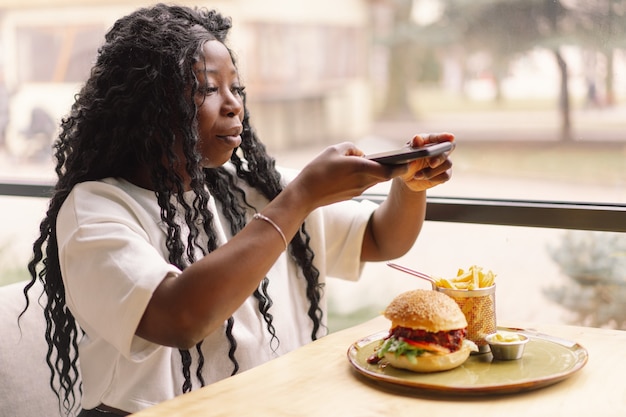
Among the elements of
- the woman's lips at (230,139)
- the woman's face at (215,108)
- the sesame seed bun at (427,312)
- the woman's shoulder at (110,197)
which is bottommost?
the sesame seed bun at (427,312)

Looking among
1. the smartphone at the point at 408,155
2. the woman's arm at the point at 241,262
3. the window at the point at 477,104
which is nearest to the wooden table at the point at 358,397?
the woman's arm at the point at 241,262

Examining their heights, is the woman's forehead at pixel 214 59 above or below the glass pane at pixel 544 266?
above

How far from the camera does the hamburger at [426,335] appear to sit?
1.38 meters

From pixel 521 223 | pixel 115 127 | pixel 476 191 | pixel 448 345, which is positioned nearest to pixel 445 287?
pixel 448 345

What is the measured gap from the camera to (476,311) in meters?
1.52

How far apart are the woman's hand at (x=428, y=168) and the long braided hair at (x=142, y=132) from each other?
382mm

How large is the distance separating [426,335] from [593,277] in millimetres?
Answer: 1073

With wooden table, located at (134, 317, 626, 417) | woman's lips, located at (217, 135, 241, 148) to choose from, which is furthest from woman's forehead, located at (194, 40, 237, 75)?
wooden table, located at (134, 317, 626, 417)

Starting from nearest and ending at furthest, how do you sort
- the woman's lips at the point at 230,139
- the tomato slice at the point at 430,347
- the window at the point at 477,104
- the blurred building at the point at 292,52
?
the tomato slice at the point at 430,347 < the woman's lips at the point at 230,139 < the window at the point at 477,104 < the blurred building at the point at 292,52

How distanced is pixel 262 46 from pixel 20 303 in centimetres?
121

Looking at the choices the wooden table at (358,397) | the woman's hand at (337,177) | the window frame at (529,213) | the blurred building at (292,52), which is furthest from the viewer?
→ the blurred building at (292,52)

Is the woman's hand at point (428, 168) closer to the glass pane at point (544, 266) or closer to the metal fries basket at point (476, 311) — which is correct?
the metal fries basket at point (476, 311)

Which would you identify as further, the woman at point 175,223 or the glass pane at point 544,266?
the glass pane at point 544,266

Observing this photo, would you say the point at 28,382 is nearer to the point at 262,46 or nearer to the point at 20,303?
the point at 20,303
